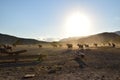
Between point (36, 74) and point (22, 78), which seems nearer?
point (22, 78)

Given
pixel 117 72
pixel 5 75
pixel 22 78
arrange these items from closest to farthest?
pixel 22 78, pixel 5 75, pixel 117 72

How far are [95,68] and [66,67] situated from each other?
3.06 m

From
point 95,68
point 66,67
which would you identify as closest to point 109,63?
point 95,68

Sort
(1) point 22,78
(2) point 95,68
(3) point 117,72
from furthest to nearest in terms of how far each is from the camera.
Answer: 1. (2) point 95,68
2. (3) point 117,72
3. (1) point 22,78

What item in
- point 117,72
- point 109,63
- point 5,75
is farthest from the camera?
point 109,63

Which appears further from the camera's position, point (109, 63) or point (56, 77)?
point (109, 63)

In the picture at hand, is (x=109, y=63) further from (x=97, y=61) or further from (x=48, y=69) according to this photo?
(x=48, y=69)

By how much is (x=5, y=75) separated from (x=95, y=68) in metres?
9.28

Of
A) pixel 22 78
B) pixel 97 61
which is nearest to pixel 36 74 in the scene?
pixel 22 78

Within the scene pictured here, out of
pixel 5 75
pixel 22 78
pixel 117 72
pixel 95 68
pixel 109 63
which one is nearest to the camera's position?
pixel 22 78

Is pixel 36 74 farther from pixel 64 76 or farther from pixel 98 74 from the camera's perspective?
pixel 98 74

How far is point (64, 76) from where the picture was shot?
2003 cm

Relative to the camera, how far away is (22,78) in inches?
771

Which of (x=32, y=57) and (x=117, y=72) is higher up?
(x=32, y=57)
